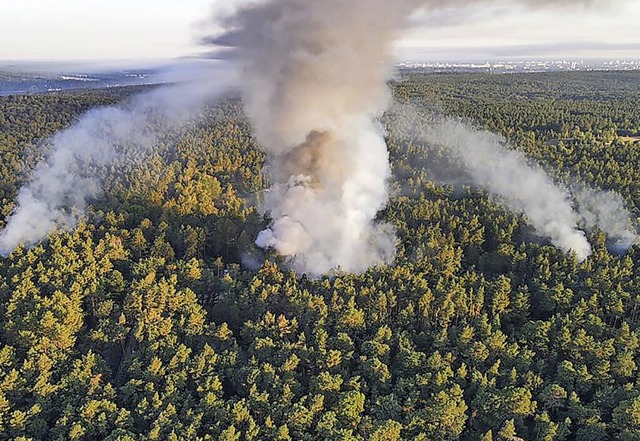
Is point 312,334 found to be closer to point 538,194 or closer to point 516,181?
point 538,194

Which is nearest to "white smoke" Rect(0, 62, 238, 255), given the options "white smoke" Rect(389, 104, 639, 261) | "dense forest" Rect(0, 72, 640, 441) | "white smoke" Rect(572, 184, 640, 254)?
"dense forest" Rect(0, 72, 640, 441)

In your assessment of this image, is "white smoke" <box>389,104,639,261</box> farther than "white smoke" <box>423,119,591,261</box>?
Yes

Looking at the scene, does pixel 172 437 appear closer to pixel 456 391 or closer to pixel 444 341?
pixel 456 391

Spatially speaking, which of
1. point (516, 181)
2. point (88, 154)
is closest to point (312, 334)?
point (516, 181)

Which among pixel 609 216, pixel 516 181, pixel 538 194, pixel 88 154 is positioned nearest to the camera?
pixel 609 216

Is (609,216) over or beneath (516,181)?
beneath

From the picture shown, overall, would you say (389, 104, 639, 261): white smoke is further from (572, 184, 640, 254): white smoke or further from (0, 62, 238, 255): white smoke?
(0, 62, 238, 255): white smoke
